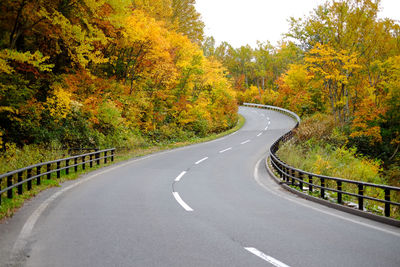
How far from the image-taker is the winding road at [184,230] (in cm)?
462

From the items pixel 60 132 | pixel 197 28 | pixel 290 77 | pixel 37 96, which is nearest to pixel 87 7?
pixel 37 96

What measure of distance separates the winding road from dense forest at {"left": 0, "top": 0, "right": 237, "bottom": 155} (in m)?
7.16

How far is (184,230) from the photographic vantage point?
6035 millimetres

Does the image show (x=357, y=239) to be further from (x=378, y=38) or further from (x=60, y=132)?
(x=378, y=38)

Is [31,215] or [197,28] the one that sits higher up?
[197,28]

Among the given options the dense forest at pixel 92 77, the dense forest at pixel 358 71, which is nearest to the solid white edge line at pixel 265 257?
the dense forest at pixel 92 77

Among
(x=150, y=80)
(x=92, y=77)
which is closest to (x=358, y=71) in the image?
(x=150, y=80)

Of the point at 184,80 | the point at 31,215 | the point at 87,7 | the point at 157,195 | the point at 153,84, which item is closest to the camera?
the point at 31,215

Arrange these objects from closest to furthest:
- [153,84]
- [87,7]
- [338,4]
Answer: [87,7]
[338,4]
[153,84]

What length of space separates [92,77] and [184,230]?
1716 cm

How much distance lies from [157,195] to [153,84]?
20708 mm

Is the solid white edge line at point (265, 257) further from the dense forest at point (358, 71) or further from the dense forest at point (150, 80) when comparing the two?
the dense forest at point (358, 71)

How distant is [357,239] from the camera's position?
5676 mm

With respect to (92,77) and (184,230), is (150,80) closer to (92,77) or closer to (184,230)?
(92,77)
